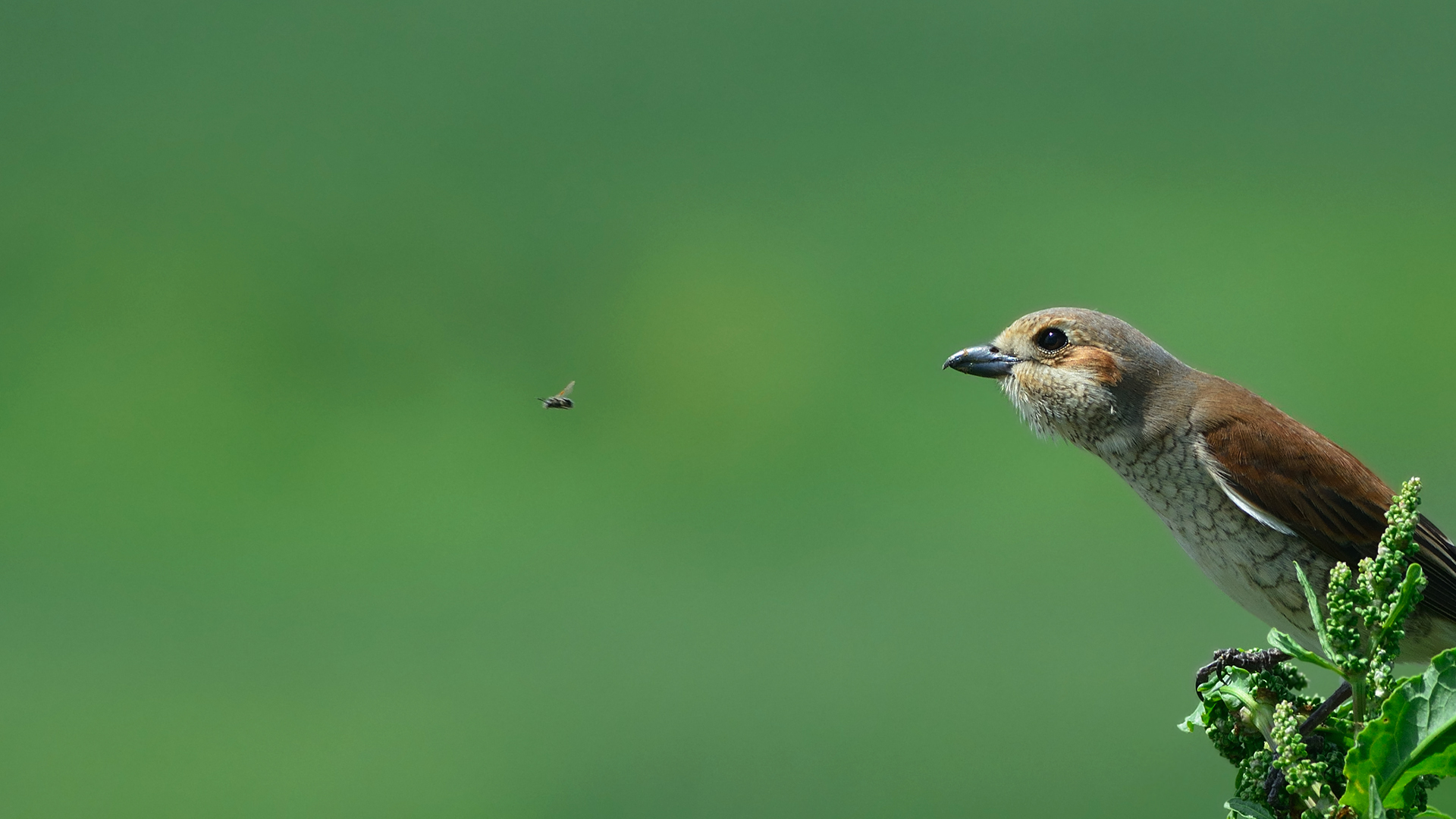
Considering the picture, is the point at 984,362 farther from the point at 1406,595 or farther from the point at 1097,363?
the point at 1406,595

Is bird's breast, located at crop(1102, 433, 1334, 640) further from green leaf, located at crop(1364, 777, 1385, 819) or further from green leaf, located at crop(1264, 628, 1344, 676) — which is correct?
green leaf, located at crop(1364, 777, 1385, 819)

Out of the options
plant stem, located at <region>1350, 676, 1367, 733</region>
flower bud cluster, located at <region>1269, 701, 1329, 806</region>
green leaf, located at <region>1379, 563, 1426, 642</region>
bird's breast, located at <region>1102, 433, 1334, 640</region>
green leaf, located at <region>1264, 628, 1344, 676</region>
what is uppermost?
bird's breast, located at <region>1102, 433, 1334, 640</region>

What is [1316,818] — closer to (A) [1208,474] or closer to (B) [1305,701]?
(B) [1305,701]

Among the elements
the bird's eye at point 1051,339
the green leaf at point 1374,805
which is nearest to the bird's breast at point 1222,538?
the bird's eye at point 1051,339

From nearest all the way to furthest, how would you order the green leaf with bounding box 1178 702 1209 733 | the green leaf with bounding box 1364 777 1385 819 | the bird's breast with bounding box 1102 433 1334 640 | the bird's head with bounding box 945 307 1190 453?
the green leaf with bounding box 1364 777 1385 819
the green leaf with bounding box 1178 702 1209 733
the bird's breast with bounding box 1102 433 1334 640
the bird's head with bounding box 945 307 1190 453

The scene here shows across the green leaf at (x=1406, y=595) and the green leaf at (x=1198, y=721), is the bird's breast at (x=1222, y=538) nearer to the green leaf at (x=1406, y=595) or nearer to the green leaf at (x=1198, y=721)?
the green leaf at (x=1198, y=721)

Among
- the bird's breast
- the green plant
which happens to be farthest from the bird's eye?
the green plant

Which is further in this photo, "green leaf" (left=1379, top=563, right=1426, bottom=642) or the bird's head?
the bird's head
